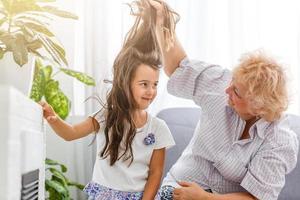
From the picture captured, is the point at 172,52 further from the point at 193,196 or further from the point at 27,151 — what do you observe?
the point at 27,151

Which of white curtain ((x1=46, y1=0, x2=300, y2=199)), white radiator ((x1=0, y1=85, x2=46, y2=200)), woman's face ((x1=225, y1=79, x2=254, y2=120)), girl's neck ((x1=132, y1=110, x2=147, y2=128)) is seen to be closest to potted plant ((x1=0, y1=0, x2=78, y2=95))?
white radiator ((x1=0, y1=85, x2=46, y2=200))

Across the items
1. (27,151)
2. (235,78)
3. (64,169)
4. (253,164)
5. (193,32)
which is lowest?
(64,169)

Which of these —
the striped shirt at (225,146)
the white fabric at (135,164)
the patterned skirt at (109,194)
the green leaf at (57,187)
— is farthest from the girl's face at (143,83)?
the green leaf at (57,187)

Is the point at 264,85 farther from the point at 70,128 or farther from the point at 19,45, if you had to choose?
the point at 19,45

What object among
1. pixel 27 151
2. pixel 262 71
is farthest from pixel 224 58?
pixel 27 151

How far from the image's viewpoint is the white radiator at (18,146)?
1.01 metres

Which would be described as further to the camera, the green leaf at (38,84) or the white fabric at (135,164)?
the green leaf at (38,84)

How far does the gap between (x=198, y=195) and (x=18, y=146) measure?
0.94 meters

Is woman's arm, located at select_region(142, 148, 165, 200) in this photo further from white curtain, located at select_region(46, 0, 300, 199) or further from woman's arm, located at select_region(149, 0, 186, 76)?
white curtain, located at select_region(46, 0, 300, 199)

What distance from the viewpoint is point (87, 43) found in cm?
280

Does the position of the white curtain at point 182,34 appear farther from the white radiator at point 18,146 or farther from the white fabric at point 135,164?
the white radiator at point 18,146

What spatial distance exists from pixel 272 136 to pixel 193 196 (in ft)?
1.25

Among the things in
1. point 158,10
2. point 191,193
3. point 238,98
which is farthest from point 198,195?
point 158,10

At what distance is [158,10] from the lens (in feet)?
6.46
